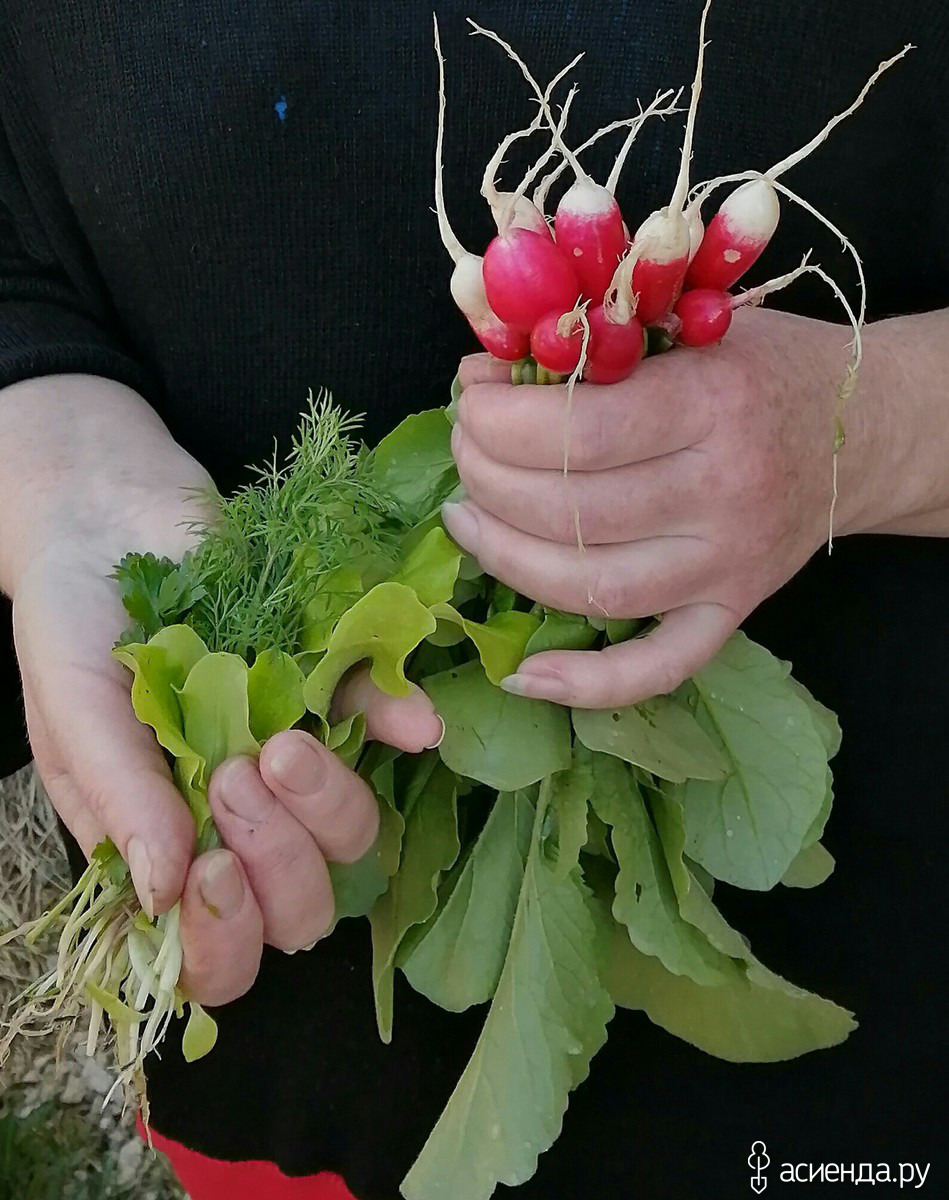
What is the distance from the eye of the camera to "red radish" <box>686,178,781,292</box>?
38 centimetres

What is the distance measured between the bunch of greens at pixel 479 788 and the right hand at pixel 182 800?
0.06 ft

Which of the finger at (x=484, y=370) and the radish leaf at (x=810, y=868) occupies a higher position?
the finger at (x=484, y=370)

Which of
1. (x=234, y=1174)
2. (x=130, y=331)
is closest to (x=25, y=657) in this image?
(x=130, y=331)

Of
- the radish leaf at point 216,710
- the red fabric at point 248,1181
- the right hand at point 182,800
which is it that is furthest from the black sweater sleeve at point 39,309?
the red fabric at point 248,1181

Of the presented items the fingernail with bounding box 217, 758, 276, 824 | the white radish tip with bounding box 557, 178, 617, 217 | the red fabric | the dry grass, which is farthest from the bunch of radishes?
the dry grass

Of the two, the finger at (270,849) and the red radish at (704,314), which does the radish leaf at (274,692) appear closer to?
the finger at (270,849)

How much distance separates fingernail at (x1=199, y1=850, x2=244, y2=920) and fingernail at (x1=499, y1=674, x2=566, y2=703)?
0.49 feet

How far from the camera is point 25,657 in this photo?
50cm

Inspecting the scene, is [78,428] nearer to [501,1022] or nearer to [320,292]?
[320,292]

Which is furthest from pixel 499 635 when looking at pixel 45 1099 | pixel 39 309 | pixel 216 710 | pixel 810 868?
pixel 45 1099

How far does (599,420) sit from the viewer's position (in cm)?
40

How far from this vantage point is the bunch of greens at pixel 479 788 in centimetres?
45

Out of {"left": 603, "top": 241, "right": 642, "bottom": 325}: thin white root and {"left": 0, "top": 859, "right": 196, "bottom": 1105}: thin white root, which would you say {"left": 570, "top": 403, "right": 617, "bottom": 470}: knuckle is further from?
{"left": 0, "top": 859, "right": 196, "bottom": 1105}: thin white root

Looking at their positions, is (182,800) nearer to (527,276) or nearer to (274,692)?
(274,692)
